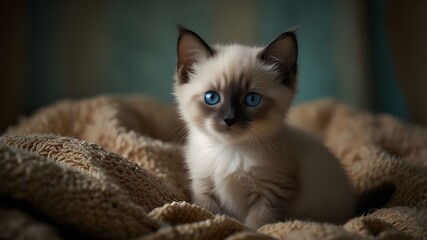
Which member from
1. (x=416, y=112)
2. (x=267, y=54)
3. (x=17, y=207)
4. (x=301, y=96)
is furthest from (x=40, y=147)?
(x=416, y=112)

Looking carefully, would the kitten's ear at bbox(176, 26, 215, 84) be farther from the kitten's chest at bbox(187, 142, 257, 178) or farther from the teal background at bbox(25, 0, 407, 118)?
the teal background at bbox(25, 0, 407, 118)

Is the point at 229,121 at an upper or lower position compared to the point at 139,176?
upper

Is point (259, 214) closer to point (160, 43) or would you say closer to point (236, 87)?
point (236, 87)

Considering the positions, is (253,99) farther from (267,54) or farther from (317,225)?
(317,225)

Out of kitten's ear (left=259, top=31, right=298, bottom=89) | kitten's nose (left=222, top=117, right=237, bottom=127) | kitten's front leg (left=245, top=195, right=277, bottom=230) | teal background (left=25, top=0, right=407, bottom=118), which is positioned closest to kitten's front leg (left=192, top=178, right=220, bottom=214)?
kitten's front leg (left=245, top=195, right=277, bottom=230)

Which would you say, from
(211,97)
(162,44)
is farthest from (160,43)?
(211,97)

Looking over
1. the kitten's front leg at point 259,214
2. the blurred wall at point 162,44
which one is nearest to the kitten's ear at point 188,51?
the kitten's front leg at point 259,214

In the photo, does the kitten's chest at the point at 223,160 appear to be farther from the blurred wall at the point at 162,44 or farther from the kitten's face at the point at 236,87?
the blurred wall at the point at 162,44
